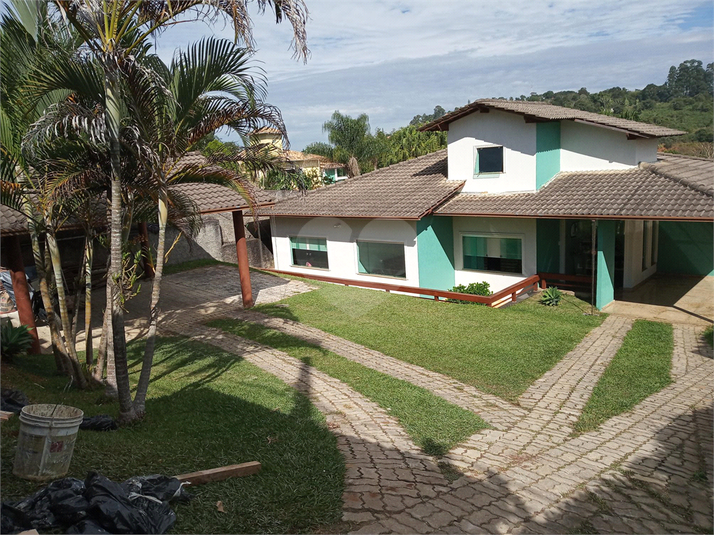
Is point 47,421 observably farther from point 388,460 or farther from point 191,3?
point 191,3

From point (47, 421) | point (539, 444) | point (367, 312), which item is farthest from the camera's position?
point (367, 312)

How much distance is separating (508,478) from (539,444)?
141 cm

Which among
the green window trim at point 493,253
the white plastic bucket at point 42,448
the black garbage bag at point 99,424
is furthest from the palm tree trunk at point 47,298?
the green window trim at point 493,253

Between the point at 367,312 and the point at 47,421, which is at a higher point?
the point at 47,421

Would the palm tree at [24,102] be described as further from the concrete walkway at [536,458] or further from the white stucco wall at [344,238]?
the white stucco wall at [344,238]

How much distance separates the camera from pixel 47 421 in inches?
208

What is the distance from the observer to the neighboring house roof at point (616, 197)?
44.7 feet

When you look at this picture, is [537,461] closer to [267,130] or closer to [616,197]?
[267,130]

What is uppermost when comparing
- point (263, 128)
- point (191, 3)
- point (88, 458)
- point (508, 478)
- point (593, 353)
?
point (191, 3)

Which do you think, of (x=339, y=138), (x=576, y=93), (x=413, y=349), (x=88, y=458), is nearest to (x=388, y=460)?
(x=88, y=458)

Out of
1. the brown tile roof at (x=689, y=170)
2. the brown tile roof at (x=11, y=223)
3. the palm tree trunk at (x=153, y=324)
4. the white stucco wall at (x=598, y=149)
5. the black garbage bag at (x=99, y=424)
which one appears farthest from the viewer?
the white stucco wall at (x=598, y=149)

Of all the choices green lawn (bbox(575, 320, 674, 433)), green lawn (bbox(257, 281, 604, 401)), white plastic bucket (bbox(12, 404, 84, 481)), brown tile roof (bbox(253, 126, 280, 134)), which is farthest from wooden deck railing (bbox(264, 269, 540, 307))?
white plastic bucket (bbox(12, 404, 84, 481))

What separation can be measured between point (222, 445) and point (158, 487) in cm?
169

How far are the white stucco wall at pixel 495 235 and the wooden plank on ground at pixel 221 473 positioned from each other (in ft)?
44.1
